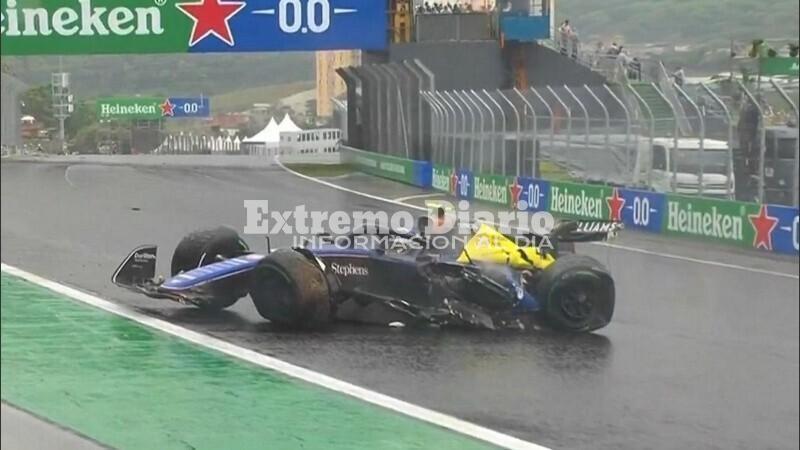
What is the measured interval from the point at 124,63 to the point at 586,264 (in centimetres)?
249

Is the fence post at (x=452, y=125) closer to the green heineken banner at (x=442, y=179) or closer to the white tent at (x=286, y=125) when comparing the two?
the green heineken banner at (x=442, y=179)

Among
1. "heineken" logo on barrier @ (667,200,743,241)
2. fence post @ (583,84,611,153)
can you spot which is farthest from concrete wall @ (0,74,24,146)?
"heineken" logo on barrier @ (667,200,743,241)

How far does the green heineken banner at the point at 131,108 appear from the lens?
11.2ft

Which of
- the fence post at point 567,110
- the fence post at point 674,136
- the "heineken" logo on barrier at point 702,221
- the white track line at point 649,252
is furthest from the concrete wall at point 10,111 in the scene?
the "heineken" logo on barrier at point 702,221

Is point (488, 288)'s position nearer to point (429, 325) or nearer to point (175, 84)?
point (429, 325)

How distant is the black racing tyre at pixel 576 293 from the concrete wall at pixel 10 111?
2846mm

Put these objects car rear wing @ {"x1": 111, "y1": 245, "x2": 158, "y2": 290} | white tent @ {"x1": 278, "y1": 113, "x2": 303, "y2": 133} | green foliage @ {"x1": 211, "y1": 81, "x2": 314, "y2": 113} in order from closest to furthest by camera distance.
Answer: green foliage @ {"x1": 211, "y1": 81, "x2": 314, "y2": 113} → white tent @ {"x1": 278, "y1": 113, "x2": 303, "y2": 133} → car rear wing @ {"x1": 111, "y1": 245, "x2": 158, "y2": 290}

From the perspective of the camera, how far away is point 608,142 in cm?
472

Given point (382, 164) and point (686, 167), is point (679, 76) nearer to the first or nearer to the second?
point (686, 167)

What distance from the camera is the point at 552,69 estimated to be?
4.16m

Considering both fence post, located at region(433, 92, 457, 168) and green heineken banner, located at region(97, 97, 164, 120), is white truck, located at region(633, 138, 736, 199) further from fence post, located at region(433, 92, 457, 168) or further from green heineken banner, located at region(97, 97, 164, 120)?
green heineken banner, located at region(97, 97, 164, 120)

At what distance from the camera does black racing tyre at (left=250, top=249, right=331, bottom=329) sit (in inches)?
189

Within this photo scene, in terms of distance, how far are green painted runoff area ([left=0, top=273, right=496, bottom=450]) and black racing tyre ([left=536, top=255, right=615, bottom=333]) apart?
1.33m

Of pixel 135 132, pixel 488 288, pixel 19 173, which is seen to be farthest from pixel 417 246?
pixel 19 173
